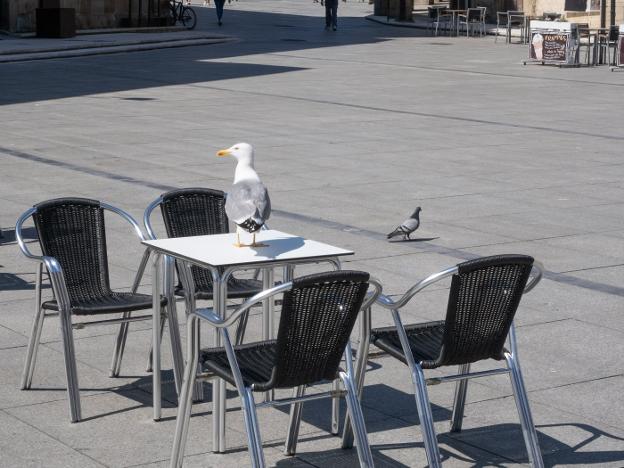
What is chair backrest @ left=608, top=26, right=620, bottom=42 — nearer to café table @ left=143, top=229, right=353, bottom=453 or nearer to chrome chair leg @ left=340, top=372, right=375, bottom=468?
café table @ left=143, top=229, right=353, bottom=453

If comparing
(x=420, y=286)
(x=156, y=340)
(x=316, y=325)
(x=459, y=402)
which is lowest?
(x=459, y=402)

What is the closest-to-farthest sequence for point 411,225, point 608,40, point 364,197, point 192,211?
point 192,211 < point 411,225 < point 364,197 < point 608,40

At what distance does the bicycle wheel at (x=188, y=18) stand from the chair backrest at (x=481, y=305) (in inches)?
1550

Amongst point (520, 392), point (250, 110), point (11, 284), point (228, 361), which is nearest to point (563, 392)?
point (520, 392)

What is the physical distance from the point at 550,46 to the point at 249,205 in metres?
27.1

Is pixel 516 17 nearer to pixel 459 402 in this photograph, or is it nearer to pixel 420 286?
pixel 459 402

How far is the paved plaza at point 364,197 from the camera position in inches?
240

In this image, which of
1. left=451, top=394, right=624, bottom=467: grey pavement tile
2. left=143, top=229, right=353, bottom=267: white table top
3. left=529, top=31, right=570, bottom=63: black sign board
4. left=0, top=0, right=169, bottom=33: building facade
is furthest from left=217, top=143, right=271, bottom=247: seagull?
left=0, top=0, right=169, bottom=33: building facade

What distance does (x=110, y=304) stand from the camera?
662 centimetres

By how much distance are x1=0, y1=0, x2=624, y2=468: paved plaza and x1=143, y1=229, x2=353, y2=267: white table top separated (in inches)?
23.6

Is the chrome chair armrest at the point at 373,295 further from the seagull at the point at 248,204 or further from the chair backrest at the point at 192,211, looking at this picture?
the chair backrest at the point at 192,211

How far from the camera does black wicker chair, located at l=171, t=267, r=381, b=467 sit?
505 centimetres

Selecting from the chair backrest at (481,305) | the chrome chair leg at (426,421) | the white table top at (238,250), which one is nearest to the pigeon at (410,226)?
the white table top at (238,250)

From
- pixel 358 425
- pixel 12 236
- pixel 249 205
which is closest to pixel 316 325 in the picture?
pixel 358 425
